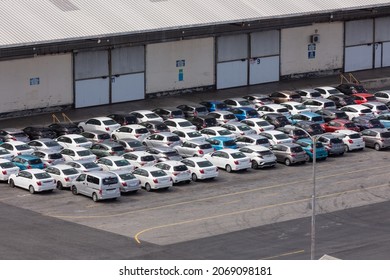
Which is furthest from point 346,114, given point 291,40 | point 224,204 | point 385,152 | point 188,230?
point 188,230

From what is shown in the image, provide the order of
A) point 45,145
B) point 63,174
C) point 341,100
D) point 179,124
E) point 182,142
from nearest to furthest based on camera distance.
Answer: point 63,174, point 45,145, point 182,142, point 179,124, point 341,100

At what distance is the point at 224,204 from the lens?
262ft

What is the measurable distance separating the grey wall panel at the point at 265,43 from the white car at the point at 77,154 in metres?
31.1

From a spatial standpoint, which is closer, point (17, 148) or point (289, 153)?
point (17, 148)

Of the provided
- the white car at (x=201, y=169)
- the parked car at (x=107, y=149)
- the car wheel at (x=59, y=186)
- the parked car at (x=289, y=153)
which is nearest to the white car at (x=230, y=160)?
the white car at (x=201, y=169)

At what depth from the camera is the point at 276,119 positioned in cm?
9950

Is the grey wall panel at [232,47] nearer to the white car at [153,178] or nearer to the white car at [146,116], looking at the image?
the white car at [146,116]

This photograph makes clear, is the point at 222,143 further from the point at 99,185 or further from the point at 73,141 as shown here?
the point at 99,185

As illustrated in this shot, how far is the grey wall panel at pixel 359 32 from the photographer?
404 ft

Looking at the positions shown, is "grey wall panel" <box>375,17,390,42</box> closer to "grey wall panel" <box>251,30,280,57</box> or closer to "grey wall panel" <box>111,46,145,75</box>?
"grey wall panel" <box>251,30,280,57</box>

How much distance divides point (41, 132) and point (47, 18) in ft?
31.2

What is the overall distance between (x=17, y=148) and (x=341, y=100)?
3027cm

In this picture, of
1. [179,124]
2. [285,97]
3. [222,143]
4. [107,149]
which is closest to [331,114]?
[285,97]

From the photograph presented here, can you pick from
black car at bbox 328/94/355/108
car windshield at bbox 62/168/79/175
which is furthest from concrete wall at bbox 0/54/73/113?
black car at bbox 328/94/355/108
